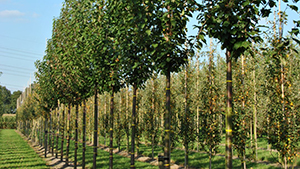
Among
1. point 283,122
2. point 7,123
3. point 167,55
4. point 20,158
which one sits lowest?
point 7,123

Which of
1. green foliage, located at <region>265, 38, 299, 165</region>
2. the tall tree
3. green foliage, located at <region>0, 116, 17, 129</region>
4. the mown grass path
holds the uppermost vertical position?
the tall tree

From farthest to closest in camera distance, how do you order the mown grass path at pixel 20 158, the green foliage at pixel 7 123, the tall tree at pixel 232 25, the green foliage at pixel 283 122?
the green foliage at pixel 7 123 < the mown grass path at pixel 20 158 < the green foliage at pixel 283 122 < the tall tree at pixel 232 25

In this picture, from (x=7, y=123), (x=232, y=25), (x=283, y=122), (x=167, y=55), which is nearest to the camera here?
(x=232, y=25)

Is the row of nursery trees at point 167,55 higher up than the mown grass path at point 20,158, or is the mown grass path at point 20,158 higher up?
the row of nursery trees at point 167,55

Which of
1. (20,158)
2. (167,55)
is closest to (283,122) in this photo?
(167,55)

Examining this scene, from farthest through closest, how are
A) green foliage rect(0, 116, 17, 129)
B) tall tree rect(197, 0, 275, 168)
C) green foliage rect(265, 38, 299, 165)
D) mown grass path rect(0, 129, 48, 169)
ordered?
green foliage rect(0, 116, 17, 129), mown grass path rect(0, 129, 48, 169), green foliage rect(265, 38, 299, 165), tall tree rect(197, 0, 275, 168)

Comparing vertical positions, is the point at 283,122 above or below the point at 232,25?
below

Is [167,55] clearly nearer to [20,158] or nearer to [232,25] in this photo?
[232,25]

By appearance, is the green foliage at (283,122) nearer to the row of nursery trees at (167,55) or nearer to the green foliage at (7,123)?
the row of nursery trees at (167,55)

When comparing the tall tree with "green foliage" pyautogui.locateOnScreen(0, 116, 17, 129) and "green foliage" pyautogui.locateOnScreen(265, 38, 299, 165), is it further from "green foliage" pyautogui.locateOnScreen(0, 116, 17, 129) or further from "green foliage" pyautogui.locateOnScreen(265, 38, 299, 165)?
"green foliage" pyautogui.locateOnScreen(0, 116, 17, 129)

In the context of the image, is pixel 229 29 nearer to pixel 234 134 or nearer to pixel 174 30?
pixel 174 30

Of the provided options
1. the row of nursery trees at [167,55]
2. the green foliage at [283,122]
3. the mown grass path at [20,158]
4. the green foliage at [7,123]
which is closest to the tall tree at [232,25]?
the row of nursery trees at [167,55]

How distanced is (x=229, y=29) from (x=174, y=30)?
72.2 inches

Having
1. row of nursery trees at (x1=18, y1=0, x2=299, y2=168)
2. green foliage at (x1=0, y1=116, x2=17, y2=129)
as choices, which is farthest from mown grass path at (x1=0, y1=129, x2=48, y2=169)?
green foliage at (x1=0, y1=116, x2=17, y2=129)
